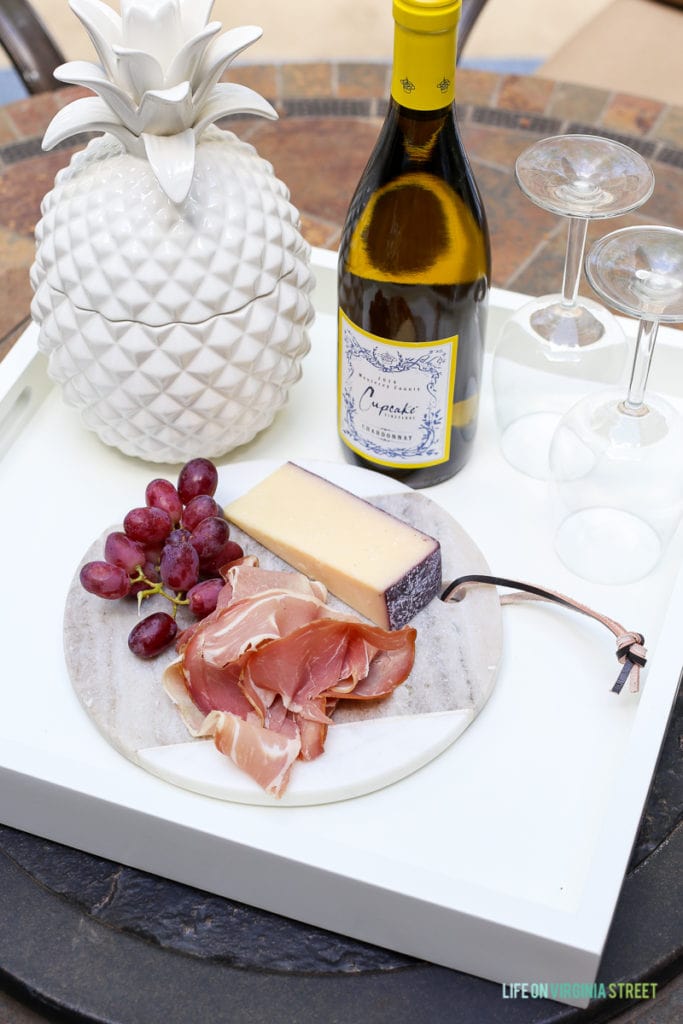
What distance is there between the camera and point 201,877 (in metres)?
0.62

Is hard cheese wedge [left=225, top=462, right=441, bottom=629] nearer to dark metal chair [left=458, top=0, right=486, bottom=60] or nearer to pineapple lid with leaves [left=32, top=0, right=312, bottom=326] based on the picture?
pineapple lid with leaves [left=32, top=0, right=312, bottom=326]

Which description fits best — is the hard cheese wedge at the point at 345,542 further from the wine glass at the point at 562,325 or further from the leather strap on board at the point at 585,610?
the wine glass at the point at 562,325

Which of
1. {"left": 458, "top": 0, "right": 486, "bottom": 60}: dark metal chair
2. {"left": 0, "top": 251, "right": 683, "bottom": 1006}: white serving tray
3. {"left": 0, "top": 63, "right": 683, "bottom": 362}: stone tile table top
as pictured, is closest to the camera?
{"left": 0, "top": 251, "right": 683, "bottom": 1006}: white serving tray

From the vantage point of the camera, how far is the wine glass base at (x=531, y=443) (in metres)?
0.84

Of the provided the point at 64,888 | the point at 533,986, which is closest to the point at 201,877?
the point at 64,888

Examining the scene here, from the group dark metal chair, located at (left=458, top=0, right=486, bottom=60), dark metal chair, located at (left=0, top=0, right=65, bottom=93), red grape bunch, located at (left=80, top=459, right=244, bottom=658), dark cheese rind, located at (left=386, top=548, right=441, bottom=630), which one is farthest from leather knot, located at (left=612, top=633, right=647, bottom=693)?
dark metal chair, located at (left=0, top=0, right=65, bottom=93)

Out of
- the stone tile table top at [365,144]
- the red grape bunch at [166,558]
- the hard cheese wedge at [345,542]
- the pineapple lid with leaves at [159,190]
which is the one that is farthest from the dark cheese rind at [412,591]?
the stone tile table top at [365,144]

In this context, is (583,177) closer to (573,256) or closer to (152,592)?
(573,256)

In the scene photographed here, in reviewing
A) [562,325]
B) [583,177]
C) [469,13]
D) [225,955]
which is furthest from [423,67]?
[469,13]

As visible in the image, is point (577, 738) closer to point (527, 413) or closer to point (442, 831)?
point (442, 831)

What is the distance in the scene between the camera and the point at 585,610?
692 mm

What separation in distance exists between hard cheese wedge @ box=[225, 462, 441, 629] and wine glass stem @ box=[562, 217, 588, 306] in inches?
8.5

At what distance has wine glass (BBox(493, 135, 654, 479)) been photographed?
0.69 meters

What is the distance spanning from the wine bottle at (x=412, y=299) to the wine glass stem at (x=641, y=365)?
0.39 ft
